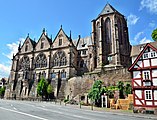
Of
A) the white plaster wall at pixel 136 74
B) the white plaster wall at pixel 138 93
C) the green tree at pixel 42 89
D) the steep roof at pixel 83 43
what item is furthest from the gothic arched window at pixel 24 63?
the white plaster wall at pixel 138 93

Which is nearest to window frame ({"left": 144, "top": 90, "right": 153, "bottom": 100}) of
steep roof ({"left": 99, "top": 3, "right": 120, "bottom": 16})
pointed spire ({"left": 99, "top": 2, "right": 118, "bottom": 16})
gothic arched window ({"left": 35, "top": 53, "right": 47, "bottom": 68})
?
steep roof ({"left": 99, "top": 3, "right": 120, "bottom": 16})

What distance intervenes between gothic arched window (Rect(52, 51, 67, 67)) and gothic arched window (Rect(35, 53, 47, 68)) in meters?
3.92

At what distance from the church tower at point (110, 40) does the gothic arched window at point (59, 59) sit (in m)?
11.0

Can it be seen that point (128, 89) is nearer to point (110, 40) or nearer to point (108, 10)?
point (110, 40)

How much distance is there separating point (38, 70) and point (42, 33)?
49.5 feet

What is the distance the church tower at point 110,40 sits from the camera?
43.8m

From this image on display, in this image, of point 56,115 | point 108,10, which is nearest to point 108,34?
point 108,10

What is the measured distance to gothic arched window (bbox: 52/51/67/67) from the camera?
51.8 m

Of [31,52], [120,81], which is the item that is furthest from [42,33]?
[120,81]

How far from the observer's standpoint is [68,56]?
5056cm

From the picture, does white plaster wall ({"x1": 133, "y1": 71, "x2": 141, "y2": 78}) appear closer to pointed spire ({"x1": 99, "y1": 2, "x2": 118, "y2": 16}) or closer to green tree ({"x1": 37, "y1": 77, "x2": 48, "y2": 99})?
pointed spire ({"x1": 99, "y1": 2, "x2": 118, "y2": 16})

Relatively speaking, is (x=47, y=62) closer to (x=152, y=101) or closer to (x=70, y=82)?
(x=70, y=82)

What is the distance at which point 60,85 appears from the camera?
47.5 metres

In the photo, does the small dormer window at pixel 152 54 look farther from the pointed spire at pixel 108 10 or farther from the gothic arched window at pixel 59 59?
the gothic arched window at pixel 59 59
